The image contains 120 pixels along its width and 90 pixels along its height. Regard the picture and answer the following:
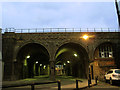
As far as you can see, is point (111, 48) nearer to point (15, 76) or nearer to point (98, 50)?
point (98, 50)

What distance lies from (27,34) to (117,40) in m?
16.1

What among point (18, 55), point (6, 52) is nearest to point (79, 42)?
point (18, 55)

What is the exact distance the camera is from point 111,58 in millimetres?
23406

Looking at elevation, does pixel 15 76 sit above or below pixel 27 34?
below

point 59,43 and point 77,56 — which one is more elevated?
point 59,43

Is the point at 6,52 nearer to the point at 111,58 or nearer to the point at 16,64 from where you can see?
the point at 16,64

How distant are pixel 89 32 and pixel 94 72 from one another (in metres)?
7.12

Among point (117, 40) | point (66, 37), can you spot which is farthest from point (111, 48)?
point (66, 37)

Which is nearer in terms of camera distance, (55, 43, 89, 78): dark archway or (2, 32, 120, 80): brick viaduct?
(2, 32, 120, 80): brick viaduct

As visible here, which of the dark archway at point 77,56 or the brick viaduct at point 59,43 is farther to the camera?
the dark archway at point 77,56

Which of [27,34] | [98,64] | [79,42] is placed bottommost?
[98,64]

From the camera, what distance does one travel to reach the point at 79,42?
23.5 m

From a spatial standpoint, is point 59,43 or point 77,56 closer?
point 59,43

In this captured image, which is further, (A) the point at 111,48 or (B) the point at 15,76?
(A) the point at 111,48
